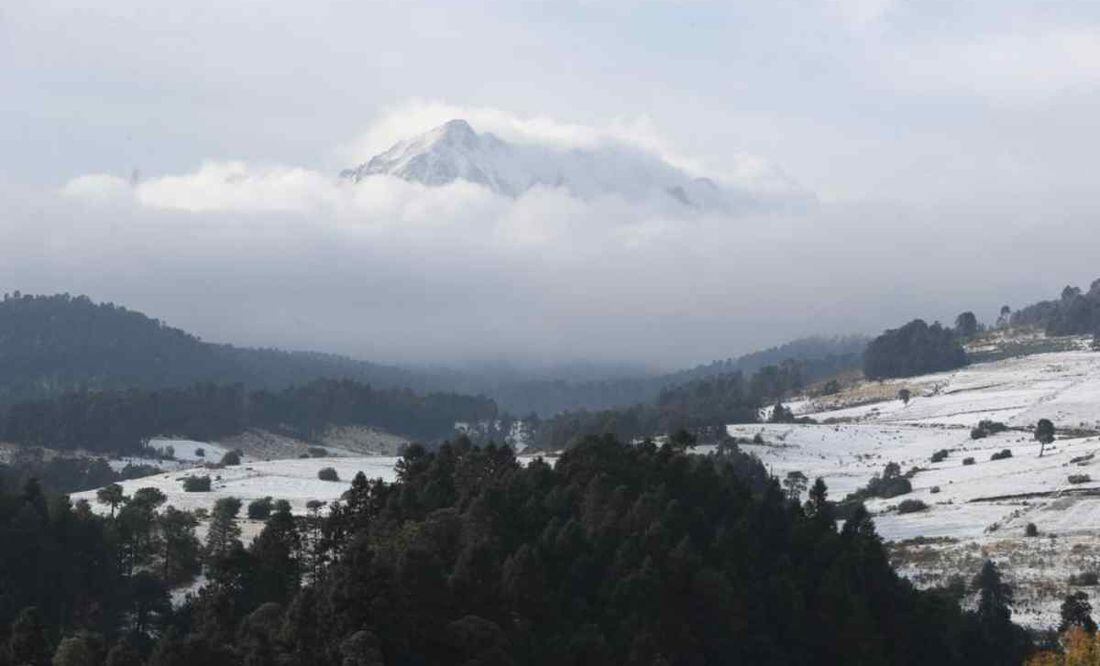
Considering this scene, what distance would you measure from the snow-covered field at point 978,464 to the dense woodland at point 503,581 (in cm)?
967

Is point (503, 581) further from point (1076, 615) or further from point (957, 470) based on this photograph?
point (957, 470)

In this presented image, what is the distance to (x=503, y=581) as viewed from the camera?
49812mm

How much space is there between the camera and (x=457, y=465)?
72.1 meters

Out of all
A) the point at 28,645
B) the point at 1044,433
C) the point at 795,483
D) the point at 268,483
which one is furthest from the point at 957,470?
the point at 28,645

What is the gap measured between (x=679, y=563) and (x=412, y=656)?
562 inches

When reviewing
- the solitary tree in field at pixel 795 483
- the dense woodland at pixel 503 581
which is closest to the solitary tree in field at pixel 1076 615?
the dense woodland at pixel 503 581

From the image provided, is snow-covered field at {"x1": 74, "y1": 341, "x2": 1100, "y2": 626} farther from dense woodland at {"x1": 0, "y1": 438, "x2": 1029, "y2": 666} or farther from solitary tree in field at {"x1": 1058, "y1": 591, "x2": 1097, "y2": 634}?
dense woodland at {"x1": 0, "y1": 438, "x2": 1029, "y2": 666}

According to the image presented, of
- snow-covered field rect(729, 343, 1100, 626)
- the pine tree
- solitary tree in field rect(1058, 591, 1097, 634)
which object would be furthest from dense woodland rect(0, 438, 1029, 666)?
snow-covered field rect(729, 343, 1100, 626)

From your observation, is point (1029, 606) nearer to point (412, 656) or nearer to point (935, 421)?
point (412, 656)

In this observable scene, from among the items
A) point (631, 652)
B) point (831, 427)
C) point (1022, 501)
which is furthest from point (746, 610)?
point (831, 427)

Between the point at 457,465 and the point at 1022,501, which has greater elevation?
the point at 457,465

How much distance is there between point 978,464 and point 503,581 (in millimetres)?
81755

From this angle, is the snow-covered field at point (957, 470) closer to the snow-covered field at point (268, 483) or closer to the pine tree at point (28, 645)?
the snow-covered field at point (268, 483)

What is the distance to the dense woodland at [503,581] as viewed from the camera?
42.7 meters
